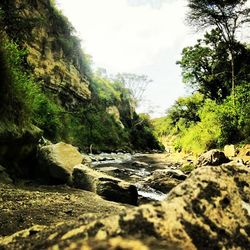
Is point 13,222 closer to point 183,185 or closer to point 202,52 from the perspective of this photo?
point 183,185

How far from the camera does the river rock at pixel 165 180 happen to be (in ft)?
31.0

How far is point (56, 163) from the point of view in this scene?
7812mm

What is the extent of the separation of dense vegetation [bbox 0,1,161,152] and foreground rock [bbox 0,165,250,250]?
542cm

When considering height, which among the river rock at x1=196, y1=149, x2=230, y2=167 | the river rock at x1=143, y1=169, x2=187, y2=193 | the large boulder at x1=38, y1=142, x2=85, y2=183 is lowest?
the river rock at x1=143, y1=169, x2=187, y2=193

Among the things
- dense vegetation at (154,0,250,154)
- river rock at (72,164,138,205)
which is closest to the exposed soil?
river rock at (72,164,138,205)

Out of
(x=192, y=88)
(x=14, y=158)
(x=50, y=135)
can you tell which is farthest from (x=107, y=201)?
(x=192, y=88)

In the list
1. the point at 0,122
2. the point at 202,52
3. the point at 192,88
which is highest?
the point at 202,52

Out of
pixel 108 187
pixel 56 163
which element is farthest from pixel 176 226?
pixel 56 163

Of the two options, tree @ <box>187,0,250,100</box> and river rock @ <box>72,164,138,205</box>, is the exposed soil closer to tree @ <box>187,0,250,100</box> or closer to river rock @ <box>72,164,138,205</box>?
river rock @ <box>72,164,138,205</box>

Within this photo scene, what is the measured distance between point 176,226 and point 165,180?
807 cm

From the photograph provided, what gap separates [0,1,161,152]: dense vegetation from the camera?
24.7ft

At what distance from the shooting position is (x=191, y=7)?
21562 mm

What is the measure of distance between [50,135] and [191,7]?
12987mm

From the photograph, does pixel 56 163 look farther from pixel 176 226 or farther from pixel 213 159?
pixel 213 159
